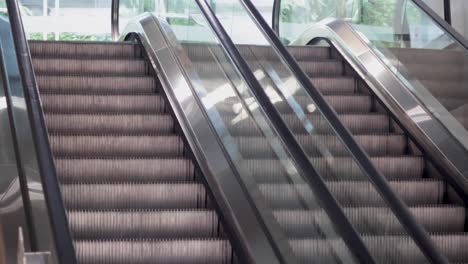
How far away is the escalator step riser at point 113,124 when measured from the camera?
291 inches

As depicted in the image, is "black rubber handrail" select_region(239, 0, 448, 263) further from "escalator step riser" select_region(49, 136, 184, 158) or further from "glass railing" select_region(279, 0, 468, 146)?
"glass railing" select_region(279, 0, 468, 146)

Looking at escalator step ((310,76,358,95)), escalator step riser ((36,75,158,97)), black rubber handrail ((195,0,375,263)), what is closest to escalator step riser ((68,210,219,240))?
black rubber handrail ((195,0,375,263))

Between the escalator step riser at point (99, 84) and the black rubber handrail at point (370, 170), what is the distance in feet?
5.78

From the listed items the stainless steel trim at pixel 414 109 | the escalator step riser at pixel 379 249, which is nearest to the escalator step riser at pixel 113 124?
the stainless steel trim at pixel 414 109

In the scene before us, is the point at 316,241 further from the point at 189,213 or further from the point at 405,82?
the point at 405,82

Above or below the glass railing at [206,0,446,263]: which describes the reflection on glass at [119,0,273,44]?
above

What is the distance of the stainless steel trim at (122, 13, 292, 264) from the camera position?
234 inches

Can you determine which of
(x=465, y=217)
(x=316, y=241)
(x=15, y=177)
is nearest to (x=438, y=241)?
(x=465, y=217)

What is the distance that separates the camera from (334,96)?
8.09m

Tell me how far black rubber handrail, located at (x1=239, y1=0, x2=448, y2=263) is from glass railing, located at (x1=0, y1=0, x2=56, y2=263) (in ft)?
5.79

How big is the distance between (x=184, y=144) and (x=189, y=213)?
951 millimetres

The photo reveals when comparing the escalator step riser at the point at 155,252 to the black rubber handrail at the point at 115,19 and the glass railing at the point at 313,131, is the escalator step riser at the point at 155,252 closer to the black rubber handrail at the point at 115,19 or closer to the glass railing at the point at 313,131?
the glass railing at the point at 313,131

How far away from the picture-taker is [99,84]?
324 inches

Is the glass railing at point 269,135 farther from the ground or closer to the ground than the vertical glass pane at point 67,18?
closer to the ground
